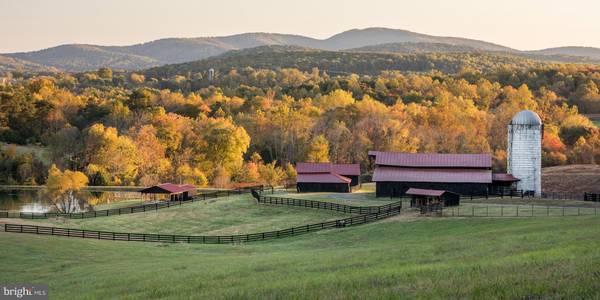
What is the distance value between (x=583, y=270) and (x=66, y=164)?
310 ft

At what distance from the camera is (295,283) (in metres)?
23.9

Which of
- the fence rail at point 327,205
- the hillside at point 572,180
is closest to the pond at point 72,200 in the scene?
the fence rail at point 327,205

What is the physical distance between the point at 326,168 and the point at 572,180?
28973mm

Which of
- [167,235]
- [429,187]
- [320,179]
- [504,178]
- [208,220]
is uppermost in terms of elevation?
[504,178]

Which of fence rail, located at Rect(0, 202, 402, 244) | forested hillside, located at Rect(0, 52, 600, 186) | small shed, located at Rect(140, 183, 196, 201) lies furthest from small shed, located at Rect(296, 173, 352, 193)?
forested hillside, located at Rect(0, 52, 600, 186)

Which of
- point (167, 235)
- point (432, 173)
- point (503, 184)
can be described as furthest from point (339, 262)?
point (503, 184)

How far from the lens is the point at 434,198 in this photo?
60.9 metres

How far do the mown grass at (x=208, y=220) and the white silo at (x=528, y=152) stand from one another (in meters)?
20.9

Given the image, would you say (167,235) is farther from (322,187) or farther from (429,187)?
(429,187)

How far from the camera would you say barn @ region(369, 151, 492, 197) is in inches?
2709

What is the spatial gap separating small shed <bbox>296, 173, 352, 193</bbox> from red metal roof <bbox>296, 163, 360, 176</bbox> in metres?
0.59

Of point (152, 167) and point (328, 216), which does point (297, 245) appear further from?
point (152, 167)

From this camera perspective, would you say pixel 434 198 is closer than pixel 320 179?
Yes

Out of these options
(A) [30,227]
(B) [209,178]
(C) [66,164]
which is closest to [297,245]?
(A) [30,227]
